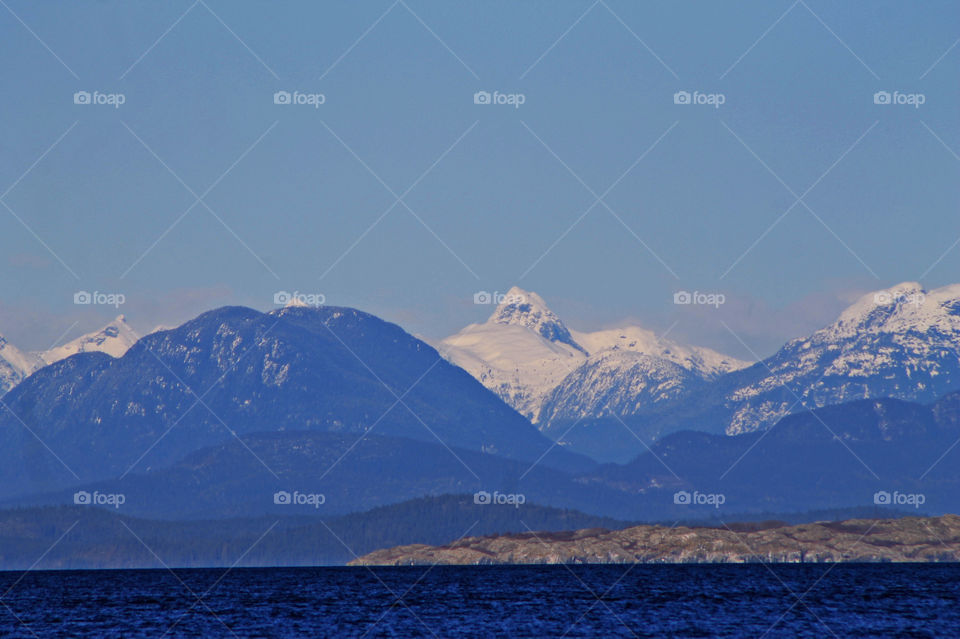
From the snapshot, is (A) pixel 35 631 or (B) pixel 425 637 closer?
(B) pixel 425 637

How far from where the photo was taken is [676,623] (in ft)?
572

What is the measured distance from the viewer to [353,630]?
168500 millimetres

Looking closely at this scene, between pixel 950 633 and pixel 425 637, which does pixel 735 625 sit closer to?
pixel 950 633

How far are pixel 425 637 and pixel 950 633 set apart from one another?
2370 inches

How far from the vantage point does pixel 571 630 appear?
165625mm

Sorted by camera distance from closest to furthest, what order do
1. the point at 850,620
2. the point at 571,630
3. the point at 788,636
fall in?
the point at 788,636, the point at 571,630, the point at 850,620

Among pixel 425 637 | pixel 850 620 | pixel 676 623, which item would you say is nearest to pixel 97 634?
pixel 425 637

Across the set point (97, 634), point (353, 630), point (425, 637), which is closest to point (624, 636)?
point (425, 637)

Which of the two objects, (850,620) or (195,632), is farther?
(850,620)

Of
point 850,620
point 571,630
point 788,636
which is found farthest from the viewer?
point 850,620

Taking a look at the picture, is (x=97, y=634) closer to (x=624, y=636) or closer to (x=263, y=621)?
(x=263, y=621)

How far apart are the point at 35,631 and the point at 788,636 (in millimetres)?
91033

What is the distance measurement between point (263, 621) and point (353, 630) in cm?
2020

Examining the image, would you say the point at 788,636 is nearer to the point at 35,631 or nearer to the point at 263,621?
the point at 263,621
